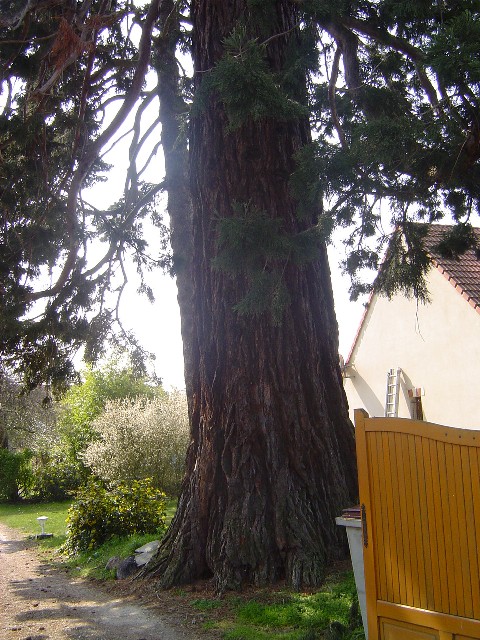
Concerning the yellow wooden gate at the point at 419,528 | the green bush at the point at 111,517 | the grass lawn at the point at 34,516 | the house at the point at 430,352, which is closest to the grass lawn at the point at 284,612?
the yellow wooden gate at the point at 419,528

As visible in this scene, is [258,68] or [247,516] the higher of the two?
[258,68]

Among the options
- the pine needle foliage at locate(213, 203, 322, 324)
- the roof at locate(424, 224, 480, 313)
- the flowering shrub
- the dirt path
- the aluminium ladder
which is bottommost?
the dirt path

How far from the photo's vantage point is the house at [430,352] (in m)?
16.2

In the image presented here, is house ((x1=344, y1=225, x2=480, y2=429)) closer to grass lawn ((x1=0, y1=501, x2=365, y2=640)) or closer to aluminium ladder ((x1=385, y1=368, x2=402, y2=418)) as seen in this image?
aluminium ladder ((x1=385, y1=368, x2=402, y2=418))

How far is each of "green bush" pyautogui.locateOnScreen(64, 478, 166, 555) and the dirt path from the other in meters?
1.22

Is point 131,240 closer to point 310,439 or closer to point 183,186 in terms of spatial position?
point 183,186

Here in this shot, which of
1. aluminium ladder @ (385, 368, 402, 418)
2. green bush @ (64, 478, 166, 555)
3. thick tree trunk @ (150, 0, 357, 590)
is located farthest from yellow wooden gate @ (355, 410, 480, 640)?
aluminium ladder @ (385, 368, 402, 418)

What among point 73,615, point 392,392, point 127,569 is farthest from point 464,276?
point 73,615

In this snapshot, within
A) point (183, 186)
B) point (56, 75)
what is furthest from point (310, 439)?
point (183, 186)

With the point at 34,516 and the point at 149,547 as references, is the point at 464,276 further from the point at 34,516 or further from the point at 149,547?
the point at 34,516

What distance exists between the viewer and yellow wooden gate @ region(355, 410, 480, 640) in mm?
4035

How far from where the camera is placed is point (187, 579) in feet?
25.8

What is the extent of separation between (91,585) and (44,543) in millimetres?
5281

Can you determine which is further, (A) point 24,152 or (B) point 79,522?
(B) point 79,522
